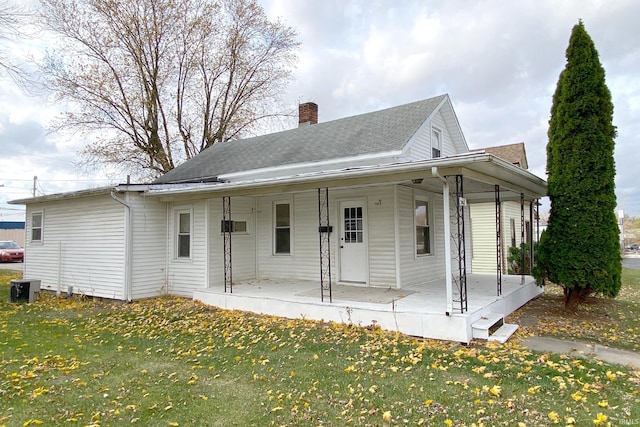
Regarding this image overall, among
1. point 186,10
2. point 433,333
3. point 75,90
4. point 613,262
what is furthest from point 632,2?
point 75,90

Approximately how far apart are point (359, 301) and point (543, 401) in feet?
12.5

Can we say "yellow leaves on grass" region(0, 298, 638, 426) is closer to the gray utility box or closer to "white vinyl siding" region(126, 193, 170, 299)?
"white vinyl siding" region(126, 193, 170, 299)

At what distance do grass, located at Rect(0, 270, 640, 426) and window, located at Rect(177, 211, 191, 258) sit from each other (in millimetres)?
3419

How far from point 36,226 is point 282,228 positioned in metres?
8.10

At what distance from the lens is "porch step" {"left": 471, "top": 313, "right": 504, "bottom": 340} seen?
5820 mm

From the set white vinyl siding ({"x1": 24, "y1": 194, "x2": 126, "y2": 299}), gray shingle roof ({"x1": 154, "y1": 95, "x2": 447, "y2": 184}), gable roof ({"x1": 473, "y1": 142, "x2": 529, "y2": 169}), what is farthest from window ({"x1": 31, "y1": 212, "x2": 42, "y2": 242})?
gable roof ({"x1": 473, "y1": 142, "x2": 529, "y2": 169})

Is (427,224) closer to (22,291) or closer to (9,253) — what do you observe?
(22,291)

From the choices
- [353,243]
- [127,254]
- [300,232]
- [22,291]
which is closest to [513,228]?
[353,243]

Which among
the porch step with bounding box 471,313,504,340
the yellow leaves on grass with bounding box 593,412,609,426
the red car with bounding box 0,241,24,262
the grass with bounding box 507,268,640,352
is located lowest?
the grass with bounding box 507,268,640,352

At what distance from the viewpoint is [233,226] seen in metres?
10.2

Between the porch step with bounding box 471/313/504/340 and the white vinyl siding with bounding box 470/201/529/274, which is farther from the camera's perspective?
the white vinyl siding with bounding box 470/201/529/274

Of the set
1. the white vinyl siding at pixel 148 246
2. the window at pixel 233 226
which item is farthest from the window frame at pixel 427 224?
the white vinyl siding at pixel 148 246

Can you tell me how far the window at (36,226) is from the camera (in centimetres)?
1220

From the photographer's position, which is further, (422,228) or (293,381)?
(422,228)
